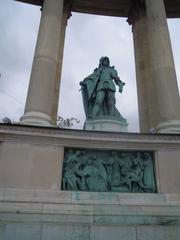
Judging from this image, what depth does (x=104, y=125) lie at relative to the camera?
47.9ft

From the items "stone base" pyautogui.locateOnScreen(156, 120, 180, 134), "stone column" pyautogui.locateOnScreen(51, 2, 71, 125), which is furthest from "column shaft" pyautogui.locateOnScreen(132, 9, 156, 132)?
"stone column" pyautogui.locateOnScreen(51, 2, 71, 125)

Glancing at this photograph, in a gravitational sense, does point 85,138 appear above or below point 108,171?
above

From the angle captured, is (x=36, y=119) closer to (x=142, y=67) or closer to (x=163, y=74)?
(x=163, y=74)

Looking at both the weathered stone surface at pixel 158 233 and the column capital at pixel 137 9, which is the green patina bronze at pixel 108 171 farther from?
the column capital at pixel 137 9

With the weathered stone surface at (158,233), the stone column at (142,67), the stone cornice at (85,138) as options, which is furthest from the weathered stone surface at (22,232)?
the stone column at (142,67)

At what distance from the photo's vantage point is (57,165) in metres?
11.5

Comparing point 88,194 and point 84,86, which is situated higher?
point 84,86

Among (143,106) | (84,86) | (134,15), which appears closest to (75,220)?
(84,86)

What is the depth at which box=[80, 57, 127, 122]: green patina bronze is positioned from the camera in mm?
15461

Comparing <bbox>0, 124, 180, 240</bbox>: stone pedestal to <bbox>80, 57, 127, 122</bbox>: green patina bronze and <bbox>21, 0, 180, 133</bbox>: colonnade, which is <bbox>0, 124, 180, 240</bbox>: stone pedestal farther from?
<bbox>80, 57, 127, 122</bbox>: green patina bronze

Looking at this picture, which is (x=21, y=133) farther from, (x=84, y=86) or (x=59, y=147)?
(x=84, y=86)

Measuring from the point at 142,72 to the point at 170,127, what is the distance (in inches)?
328

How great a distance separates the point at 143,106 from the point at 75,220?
12146mm

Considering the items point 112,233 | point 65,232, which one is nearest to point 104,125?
point 112,233
